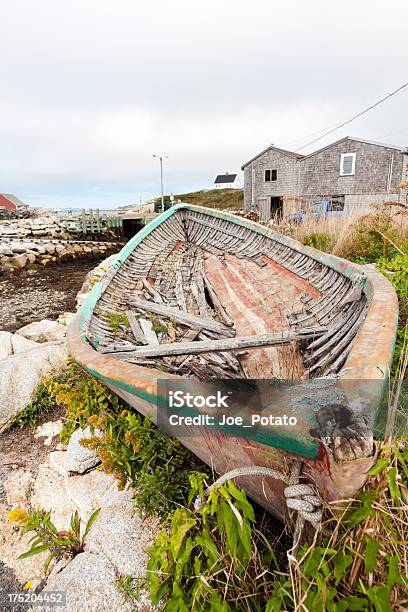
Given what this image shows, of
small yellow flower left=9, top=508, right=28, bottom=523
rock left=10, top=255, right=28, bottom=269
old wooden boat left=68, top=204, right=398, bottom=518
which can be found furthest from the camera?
rock left=10, top=255, right=28, bottom=269

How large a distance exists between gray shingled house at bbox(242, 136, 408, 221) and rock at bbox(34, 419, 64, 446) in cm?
1498

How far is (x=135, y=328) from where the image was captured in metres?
3.65

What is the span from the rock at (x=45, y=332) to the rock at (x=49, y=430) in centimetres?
200

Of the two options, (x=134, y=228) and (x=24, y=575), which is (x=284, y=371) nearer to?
(x=24, y=575)

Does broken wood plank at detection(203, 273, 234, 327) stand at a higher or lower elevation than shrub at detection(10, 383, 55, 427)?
higher

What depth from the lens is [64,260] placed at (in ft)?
52.7

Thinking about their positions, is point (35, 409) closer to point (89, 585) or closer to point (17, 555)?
point (17, 555)

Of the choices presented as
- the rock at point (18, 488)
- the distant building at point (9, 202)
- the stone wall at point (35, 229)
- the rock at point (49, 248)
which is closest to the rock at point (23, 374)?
the rock at point (18, 488)

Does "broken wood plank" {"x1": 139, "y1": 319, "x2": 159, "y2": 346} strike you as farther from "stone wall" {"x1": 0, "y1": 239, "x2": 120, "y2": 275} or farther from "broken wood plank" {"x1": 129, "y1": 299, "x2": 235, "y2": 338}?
"stone wall" {"x1": 0, "y1": 239, "x2": 120, "y2": 275}

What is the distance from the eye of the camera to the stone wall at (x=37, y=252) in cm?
1359

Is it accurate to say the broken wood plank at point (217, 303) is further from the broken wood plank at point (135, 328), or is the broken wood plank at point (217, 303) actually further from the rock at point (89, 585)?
the rock at point (89, 585)

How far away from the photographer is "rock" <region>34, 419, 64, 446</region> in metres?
3.27

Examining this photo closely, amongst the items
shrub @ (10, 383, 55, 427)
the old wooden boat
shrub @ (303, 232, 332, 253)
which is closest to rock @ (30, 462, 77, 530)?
shrub @ (10, 383, 55, 427)

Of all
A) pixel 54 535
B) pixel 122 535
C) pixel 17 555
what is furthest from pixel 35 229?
pixel 122 535
